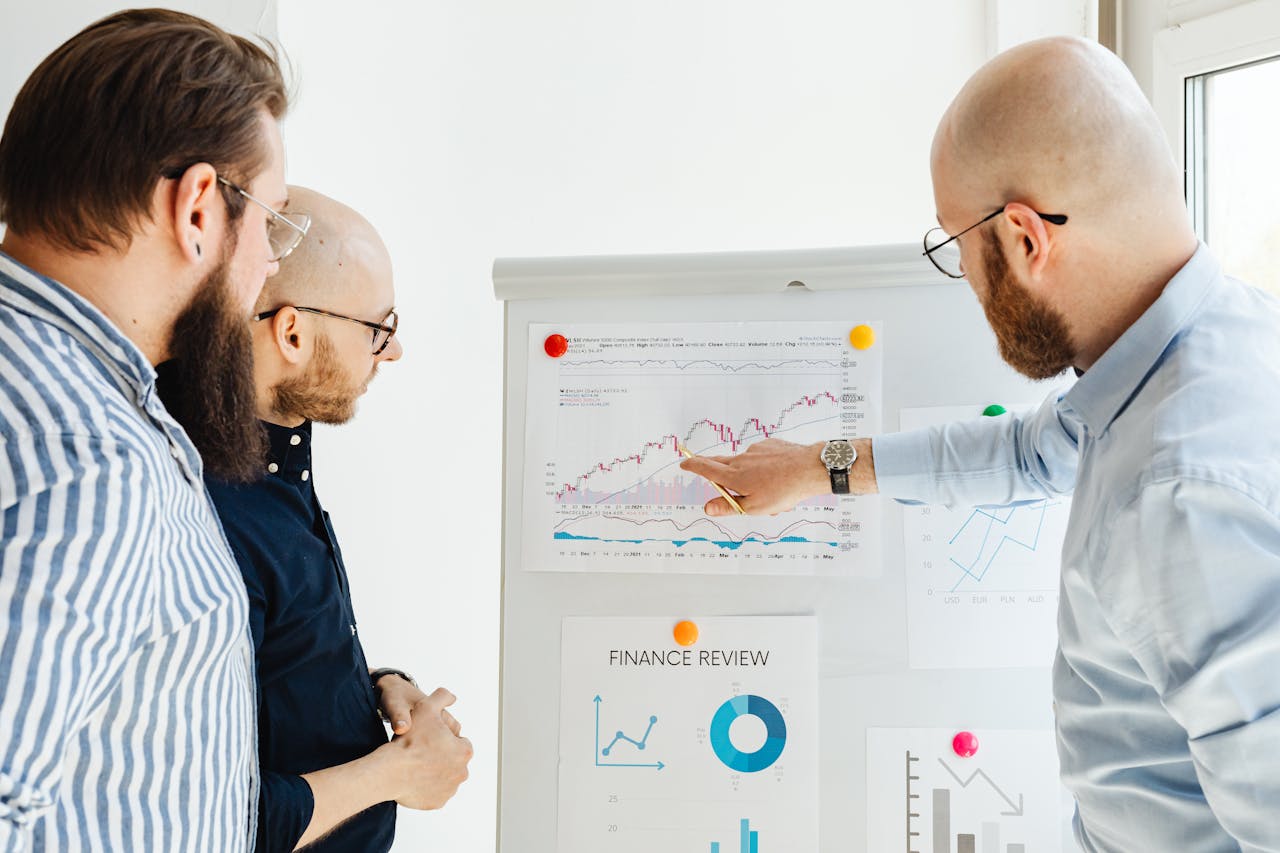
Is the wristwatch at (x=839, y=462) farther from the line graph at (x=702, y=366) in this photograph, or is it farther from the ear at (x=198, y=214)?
the ear at (x=198, y=214)

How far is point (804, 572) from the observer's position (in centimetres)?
146

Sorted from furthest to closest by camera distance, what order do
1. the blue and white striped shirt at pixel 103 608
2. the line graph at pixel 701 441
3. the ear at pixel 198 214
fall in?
the line graph at pixel 701 441
the ear at pixel 198 214
the blue and white striped shirt at pixel 103 608

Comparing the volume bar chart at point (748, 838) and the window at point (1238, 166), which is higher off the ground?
the window at point (1238, 166)

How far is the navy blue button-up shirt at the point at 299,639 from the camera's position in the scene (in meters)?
1.17

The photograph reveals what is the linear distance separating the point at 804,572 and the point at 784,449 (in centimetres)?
19

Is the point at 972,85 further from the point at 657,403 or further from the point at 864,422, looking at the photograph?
the point at 657,403

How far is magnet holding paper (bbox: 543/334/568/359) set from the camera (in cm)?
155

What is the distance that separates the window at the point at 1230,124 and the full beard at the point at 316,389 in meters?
1.59

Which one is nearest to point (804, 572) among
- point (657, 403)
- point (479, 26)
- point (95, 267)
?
point (657, 403)

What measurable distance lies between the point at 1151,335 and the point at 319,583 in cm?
98

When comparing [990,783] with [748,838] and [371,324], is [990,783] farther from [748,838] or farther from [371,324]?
[371,324]

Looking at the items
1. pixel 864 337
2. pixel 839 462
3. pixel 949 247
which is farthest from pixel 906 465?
pixel 949 247

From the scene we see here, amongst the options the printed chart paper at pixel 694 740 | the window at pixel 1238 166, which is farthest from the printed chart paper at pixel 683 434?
the window at pixel 1238 166

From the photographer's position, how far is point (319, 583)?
1.24 m
